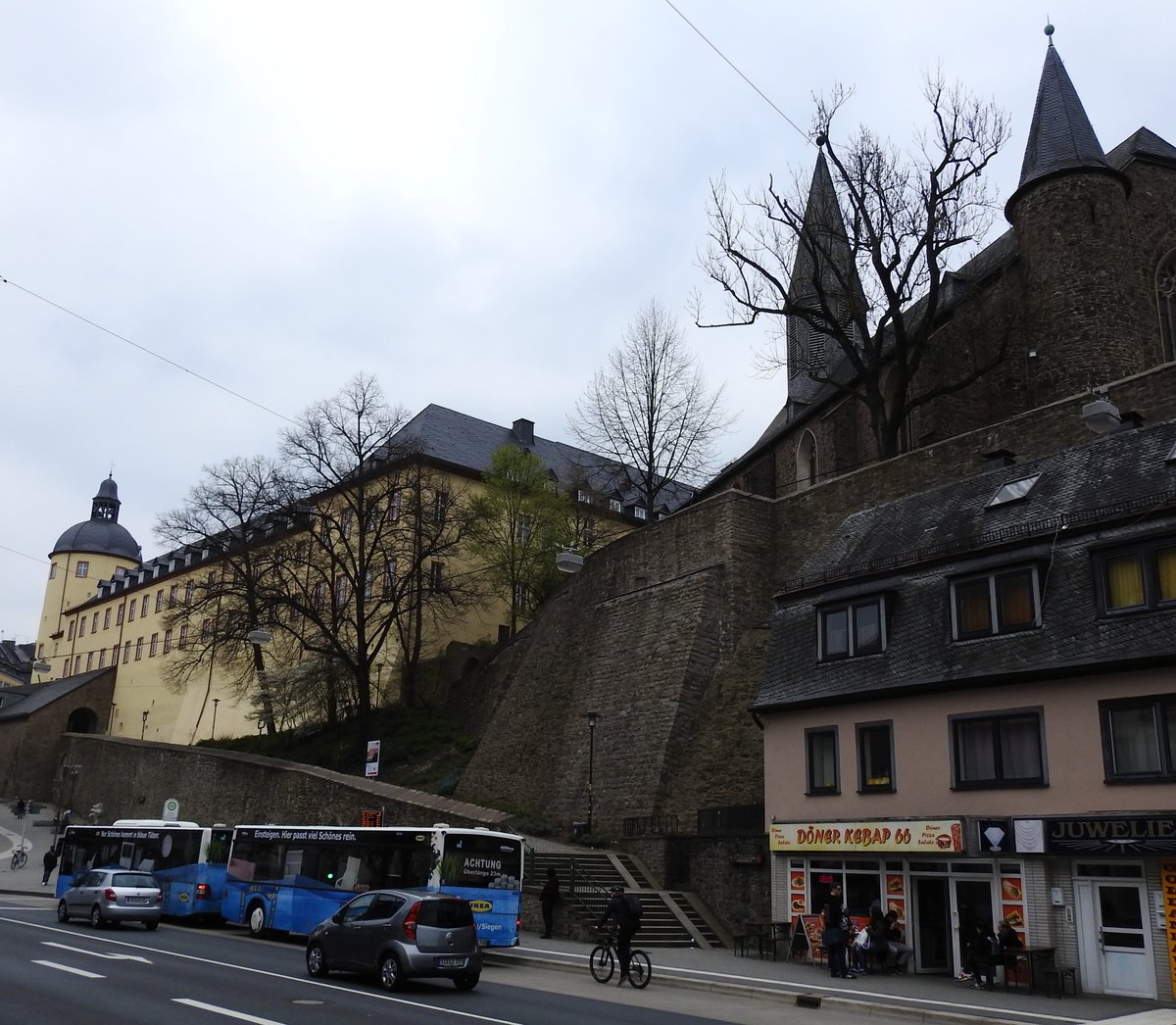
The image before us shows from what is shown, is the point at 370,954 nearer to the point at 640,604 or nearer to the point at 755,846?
the point at 755,846

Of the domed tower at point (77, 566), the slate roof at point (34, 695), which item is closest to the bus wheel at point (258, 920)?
the slate roof at point (34, 695)

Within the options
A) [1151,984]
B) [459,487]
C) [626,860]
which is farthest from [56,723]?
[1151,984]

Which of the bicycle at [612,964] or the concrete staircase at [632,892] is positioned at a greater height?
the concrete staircase at [632,892]

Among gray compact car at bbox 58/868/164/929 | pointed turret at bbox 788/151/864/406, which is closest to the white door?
gray compact car at bbox 58/868/164/929

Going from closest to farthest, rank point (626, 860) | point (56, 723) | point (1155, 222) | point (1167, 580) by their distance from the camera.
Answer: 1. point (1167, 580)
2. point (626, 860)
3. point (1155, 222)
4. point (56, 723)

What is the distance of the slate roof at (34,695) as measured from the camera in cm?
7212

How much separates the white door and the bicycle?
6.50m

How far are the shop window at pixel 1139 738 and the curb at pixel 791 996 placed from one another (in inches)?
193

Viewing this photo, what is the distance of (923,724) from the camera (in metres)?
19.8

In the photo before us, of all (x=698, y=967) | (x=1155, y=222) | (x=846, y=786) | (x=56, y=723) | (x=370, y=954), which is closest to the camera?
(x=370, y=954)

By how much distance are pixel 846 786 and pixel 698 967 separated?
4329 millimetres

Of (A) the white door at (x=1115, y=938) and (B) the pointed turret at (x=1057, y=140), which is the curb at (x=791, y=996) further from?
(B) the pointed turret at (x=1057, y=140)

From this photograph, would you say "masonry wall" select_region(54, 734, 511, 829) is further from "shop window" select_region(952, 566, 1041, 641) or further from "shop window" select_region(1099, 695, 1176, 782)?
"shop window" select_region(1099, 695, 1176, 782)

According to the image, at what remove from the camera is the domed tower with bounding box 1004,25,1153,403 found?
30.0 m
